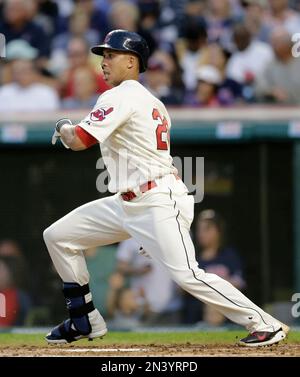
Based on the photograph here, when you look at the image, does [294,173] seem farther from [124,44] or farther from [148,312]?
[124,44]

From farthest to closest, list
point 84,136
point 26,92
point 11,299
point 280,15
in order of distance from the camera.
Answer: point 280,15
point 26,92
point 11,299
point 84,136

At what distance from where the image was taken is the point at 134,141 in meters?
5.84

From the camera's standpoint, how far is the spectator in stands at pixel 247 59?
33.9 feet

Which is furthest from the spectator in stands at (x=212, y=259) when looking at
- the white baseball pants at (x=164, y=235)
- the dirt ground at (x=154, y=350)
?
the white baseball pants at (x=164, y=235)

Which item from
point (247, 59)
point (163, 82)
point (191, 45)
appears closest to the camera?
point (163, 82)

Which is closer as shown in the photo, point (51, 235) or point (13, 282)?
point (51, 235)

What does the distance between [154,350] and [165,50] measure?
5.38m

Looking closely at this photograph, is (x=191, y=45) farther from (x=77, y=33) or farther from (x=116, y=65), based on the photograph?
(x=116, y=65)

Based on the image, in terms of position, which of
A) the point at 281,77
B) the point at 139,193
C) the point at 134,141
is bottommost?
the point at 139,193

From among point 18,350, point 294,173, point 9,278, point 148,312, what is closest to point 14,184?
point 9,278

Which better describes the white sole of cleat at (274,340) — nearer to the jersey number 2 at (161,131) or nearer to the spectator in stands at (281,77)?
the jersey number 2 at (161,131)

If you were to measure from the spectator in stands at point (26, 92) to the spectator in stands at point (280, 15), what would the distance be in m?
2.52

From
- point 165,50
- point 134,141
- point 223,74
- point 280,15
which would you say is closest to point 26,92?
point 165,50

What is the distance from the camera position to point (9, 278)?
931 centimetres
